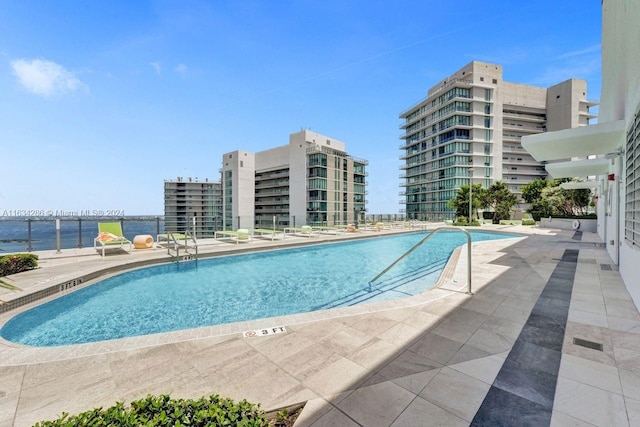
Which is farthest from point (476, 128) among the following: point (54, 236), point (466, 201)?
point (54, 236)

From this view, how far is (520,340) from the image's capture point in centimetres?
337

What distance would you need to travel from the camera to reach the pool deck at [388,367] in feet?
7.18

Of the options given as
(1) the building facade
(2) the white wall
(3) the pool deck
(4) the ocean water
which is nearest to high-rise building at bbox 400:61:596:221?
(2) the white wall

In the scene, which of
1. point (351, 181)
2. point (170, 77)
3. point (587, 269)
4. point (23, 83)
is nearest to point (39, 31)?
point (23, 83)

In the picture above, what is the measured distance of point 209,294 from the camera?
275 inches

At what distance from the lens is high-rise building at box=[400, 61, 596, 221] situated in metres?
47.0

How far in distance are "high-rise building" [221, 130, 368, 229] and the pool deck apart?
29444mm

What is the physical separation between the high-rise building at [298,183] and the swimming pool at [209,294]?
77.8 feet

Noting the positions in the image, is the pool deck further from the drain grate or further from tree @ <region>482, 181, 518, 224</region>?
tree @ <region>482, 181, 518, 224</region>

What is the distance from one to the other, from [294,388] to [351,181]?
4320 cm

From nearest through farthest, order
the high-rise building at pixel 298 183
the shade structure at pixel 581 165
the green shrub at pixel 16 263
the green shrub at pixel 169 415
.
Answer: the green shrub at pixel 169 415
the green shrub at pixel 16 263
the shade structure at pixel 581 165
the high-rise building at pixel 298 183

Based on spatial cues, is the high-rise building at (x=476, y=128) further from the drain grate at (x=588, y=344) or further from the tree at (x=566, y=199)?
the drain grate at (x=588, y=344)

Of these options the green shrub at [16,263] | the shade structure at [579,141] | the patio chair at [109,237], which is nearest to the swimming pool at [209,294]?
the green shrub at [16,263]

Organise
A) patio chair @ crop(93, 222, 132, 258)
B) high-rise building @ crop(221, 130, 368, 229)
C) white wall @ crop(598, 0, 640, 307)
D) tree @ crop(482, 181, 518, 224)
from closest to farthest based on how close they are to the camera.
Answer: white wall @ crop(598, 0, 640, 307) → patio chair @ crop(93, 222, 132, 258) → tree @ crop(482, 181, 518, 224) → high-rise building @ crop(221, 130, 368, 229)
